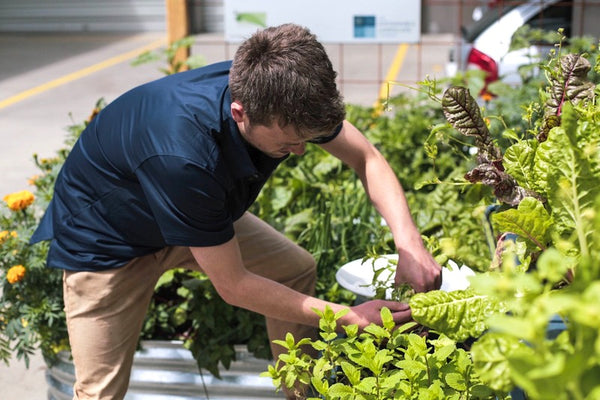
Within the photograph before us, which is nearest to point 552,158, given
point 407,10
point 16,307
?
point 16,307

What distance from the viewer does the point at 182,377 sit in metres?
3.14

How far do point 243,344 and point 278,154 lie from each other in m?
1.20

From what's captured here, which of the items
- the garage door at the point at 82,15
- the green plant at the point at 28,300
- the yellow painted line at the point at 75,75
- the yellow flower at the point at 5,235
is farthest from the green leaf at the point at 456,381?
the garage door at the point at 82,15

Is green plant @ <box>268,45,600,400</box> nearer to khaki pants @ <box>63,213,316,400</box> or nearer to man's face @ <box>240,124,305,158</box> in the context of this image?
man's face @ <box>240,124,305,158</box>

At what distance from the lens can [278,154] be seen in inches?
85.4

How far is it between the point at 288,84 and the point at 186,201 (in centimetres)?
39

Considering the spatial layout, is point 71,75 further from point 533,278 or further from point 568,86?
point 533,278

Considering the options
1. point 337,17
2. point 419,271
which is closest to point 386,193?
point 419,271

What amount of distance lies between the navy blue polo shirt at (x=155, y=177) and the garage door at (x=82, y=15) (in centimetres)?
1475

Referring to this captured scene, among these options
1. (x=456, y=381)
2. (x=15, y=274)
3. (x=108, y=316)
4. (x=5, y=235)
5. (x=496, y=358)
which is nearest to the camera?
(x=496, y=358)

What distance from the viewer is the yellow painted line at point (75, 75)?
34.1ft

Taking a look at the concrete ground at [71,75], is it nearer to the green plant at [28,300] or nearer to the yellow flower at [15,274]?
the green plant at [28,300]

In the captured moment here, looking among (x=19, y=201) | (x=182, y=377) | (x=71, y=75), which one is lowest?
(x=182, y=377)

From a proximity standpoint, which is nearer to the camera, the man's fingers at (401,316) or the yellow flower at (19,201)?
the man's fingers at (401,316)
